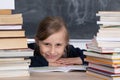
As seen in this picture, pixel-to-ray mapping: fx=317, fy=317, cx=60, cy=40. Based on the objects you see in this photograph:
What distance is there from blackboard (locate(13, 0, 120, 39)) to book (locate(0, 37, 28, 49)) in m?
1.62

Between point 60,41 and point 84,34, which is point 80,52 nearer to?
point 60,41

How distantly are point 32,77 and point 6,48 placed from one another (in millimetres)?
154

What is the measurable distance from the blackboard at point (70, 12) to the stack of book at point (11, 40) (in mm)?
1607

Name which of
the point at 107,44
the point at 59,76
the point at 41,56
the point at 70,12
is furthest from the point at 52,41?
the point at 70,12

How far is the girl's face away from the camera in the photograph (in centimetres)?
199

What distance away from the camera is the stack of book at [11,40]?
3.97ft

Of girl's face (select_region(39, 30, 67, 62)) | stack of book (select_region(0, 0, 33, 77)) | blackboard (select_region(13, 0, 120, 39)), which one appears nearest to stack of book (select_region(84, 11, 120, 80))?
stack of book (select_region(0, 0, 33, 77))

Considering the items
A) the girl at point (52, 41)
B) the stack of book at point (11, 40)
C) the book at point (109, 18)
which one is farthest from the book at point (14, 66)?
the girl at point (52, 41)

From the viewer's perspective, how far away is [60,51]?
206cm

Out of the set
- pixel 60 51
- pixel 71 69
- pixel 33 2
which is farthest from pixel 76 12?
pixel 71 69

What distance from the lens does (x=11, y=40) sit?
121cm

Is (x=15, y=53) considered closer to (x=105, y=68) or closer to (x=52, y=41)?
(x=105, y=68)

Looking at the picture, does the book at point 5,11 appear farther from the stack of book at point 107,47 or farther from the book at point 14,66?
the stack of book at point 107,47

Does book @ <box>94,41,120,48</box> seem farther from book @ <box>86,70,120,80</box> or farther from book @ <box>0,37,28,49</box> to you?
book @ <box>0,37,28,49</box>
